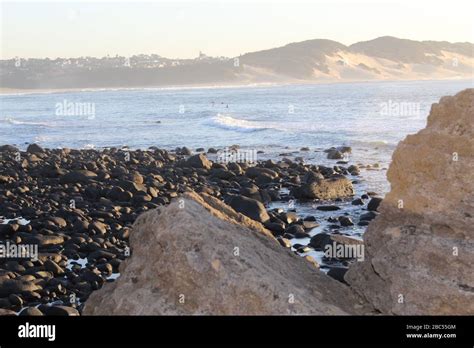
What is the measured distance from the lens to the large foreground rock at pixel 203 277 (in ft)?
16.6

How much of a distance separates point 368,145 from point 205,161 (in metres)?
10.4

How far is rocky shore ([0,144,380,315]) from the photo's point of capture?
31.6 ft

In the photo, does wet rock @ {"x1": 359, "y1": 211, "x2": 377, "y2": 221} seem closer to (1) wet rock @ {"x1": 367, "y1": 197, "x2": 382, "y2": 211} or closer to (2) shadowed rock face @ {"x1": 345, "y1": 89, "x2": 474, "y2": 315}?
(1) wet rock @ {"x1": 367, "y1": 197, "x2": 382, "y2": 211}

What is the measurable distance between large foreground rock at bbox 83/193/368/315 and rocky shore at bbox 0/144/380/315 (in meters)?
0.29

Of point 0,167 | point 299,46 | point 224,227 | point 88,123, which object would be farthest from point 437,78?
point 224,227

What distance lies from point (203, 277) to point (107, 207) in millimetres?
10007

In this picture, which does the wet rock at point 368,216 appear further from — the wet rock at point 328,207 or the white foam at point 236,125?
the white foam at point 236,125

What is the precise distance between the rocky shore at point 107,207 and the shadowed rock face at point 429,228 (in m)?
1.70

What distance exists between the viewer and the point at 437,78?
198 metres

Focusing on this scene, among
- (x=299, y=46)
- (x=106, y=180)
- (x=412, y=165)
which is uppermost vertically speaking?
(x=299, y=46)

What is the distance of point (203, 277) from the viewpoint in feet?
17.0

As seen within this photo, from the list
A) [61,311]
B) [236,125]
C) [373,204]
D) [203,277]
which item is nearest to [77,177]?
[373,204]

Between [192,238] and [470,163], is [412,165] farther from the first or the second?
[192,238]

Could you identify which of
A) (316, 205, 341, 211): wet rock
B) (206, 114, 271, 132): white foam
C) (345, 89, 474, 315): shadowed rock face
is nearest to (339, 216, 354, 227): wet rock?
(316, 205, 341, 211): wet rock
